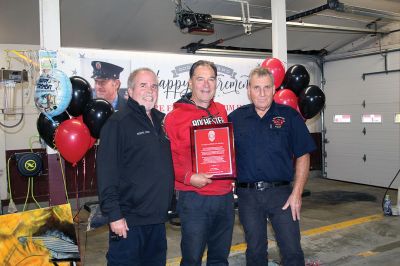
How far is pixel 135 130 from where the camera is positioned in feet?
7.16

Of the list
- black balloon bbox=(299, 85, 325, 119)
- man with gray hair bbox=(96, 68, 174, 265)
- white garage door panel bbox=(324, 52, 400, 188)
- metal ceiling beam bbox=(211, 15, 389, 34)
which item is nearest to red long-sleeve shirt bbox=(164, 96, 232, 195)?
man with gray hair bbox=(96, 68, 174, 265)

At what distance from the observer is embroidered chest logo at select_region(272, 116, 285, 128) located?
2.60 m

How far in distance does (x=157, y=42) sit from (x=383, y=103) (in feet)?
17.5

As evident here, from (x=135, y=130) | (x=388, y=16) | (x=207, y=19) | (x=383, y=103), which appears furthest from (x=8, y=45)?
(x=383, y=103)

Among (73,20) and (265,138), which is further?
(73,20)

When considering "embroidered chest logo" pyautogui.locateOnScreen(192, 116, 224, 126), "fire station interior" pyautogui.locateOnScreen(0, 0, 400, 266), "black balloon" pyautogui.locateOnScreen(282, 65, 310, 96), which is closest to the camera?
"embroidered chest logo" pyautogui.locateOnScreen(192, 116, 224, 126)

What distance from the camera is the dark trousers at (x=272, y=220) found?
2.56 meters

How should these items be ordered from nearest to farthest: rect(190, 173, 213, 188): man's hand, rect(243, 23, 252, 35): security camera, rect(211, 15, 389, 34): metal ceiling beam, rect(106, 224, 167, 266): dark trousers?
rect(106, 224, 167, 266): dark trousers → rect(190, 173, 213, 188): man's hand → rect(243, 23, 252, 35): security camera → rect(211, 15, 389, 34): metal ceiling beam

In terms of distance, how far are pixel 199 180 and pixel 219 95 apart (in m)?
2.86

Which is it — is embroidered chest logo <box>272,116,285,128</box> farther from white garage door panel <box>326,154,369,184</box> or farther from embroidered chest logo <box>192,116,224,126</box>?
white garage door panel <box>326,154,369,184</box>

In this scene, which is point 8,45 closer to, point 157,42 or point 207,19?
point 157,42

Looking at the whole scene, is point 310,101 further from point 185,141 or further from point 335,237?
point 185,141

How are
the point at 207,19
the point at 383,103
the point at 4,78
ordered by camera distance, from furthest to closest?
the point at 383,103 < the point at 207,19 < the point at 4,78

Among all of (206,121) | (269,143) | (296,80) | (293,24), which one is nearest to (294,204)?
(269,143)
